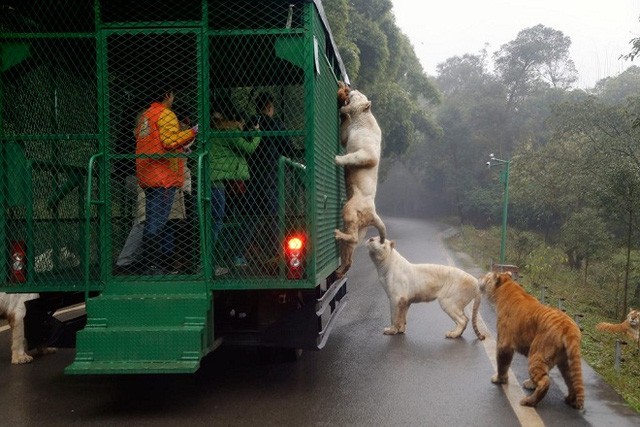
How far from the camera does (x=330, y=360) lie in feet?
24.1

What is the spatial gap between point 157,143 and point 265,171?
3.50ft

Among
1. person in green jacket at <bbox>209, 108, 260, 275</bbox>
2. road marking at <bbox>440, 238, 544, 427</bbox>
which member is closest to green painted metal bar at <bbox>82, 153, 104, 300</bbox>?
person in green jacket at <bbox>209, 108, 260, 275</bbox>

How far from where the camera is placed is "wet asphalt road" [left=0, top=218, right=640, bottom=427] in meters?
5.30

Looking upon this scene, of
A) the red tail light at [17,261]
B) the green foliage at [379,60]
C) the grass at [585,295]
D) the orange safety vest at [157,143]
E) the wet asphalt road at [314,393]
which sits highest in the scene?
the green foliage at [379,60]

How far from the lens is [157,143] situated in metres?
5.93

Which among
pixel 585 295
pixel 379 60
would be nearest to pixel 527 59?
pixel 379 60

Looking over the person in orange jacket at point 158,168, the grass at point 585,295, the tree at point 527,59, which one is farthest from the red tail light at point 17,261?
the tree at point 527,59

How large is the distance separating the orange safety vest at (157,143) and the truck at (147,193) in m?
0.12

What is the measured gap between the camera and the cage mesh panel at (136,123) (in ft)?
18.5

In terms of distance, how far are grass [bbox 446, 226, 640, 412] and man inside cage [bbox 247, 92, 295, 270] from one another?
11.6 ft

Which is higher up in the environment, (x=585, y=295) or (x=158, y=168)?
(x=158, y=168)

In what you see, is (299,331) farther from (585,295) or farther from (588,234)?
(588,234)

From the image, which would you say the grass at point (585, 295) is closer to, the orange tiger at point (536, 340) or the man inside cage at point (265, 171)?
the orange tiger at point (536, 340)

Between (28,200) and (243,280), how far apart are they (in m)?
2.02
